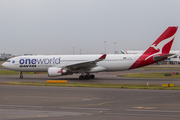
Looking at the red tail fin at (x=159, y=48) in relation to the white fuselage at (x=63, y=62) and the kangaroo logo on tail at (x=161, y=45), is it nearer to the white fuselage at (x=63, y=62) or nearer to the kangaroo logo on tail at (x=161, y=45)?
the kangaroo logo on tail at (x=161, y=45)

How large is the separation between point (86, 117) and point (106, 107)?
2355mm

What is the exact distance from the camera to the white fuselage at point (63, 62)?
30016 millimetres

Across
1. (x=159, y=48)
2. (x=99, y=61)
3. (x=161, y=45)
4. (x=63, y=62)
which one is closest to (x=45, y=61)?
(x=63, y=62)

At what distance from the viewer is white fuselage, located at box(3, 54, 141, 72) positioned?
98.5ft

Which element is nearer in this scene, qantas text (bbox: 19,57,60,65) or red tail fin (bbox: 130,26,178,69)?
red tail fin (bbox: 130,26,178,69)

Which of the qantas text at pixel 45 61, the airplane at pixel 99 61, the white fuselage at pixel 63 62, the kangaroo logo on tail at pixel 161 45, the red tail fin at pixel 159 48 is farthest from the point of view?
the qantas text at pixel 45 61

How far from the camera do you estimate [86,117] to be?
9172 mm

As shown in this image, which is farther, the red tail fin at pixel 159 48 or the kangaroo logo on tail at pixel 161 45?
the kangaroo logo on tail at pixel 161 45

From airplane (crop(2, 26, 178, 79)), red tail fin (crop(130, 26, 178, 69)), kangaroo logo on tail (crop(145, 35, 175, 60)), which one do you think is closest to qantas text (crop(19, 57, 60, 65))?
airplane (crop(2, 26, 178, 79))

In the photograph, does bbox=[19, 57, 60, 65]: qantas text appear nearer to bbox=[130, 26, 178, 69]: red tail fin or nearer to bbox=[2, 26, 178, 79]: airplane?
bbox=[2, 26, 178, 79]: airplane

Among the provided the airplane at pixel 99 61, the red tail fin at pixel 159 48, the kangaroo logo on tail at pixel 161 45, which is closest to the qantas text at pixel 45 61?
the airplane at pixel 99 61

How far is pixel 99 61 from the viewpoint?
98.1ft

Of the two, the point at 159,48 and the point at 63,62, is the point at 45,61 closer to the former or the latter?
the point at 63,62

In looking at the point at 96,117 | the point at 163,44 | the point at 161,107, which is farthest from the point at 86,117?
the point at 163,44
